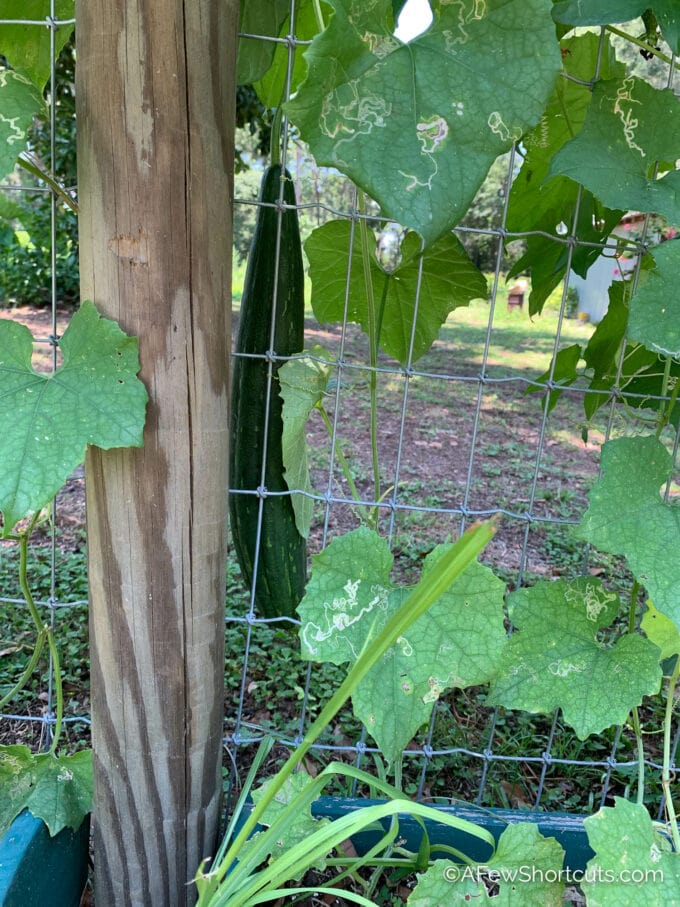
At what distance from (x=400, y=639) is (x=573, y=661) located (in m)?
0.24

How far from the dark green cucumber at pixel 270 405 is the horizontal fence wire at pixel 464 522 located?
0.05 meters

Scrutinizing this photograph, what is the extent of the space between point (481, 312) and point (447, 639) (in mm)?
9370

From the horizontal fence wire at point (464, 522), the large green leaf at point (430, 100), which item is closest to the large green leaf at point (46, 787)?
the horizontal fence wire at point (464, 522)

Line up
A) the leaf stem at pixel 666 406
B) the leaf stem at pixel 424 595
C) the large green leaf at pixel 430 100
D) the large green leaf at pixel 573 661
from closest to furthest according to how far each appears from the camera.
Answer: the leaf stem at pixel 424 595
the large green leaf at pixel 430 100
the large green leaf at pixel 573 661
the leaf stem at pixel 666 406

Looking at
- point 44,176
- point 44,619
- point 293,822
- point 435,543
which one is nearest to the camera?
point 44,176

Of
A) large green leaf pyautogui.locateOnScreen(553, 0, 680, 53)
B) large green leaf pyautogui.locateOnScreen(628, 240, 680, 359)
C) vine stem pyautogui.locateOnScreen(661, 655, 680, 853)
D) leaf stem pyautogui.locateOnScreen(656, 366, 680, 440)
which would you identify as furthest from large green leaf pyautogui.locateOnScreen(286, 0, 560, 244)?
vine stem pyautogui.locateOnScreen(661, 655, 680, 853)

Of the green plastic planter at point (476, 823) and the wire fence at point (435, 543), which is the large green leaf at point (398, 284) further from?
the green plastic planter at point (476, 823)

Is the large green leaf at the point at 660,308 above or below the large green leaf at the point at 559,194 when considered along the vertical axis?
below

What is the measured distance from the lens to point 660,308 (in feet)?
2.41

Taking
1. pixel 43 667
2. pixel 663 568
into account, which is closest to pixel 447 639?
pixel 663 568

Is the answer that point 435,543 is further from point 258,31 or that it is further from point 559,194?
point 258,31

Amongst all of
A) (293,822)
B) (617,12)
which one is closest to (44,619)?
(293,822)

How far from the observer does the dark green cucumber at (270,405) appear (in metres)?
1.02

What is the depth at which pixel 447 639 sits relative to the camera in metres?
0.79
